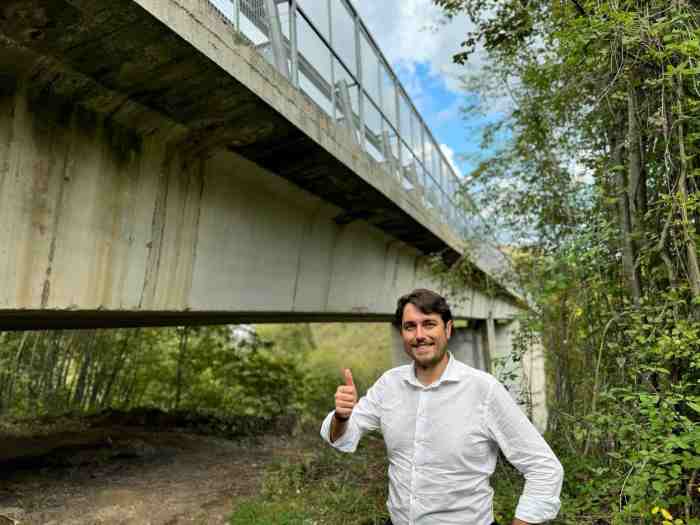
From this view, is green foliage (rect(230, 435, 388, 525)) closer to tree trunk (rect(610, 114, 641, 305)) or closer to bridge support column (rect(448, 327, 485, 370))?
tree trunk (rect(610, 114, 641, 305))

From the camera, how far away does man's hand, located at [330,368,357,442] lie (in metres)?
2.26

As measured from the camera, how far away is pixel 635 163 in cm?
366

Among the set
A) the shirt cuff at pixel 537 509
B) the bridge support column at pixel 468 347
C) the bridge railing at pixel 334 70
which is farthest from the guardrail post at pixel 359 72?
the bridge support column at pixel 468 347

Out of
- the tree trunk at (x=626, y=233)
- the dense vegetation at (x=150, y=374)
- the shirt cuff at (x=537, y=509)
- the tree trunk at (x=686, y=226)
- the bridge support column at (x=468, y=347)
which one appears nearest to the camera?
the shirt cuff at (x=537, y=509)

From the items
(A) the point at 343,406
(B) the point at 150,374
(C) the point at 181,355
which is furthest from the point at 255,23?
(B) the point at 150,374

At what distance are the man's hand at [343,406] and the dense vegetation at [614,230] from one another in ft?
4.67

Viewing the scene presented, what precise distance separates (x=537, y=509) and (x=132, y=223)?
3.32 metres

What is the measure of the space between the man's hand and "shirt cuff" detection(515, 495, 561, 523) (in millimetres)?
781

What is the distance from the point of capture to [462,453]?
2080 mm

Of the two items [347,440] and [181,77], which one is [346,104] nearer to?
[181,77]

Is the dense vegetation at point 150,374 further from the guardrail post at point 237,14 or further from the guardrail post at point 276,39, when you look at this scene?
the guardrail post at point 237,14

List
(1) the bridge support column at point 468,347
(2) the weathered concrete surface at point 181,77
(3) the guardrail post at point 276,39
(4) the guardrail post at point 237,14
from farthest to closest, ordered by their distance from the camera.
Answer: (1) the bridge support column at point 468,347 → (3) the guardrail post at point 276,39 → (4) the guardrail post at point 237,14 → (2) the weathered concrete surface at point 181,77

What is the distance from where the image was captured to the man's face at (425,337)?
7.23 feet

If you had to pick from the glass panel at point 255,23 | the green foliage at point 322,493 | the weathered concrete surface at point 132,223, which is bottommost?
the green foliage at point 322,493
